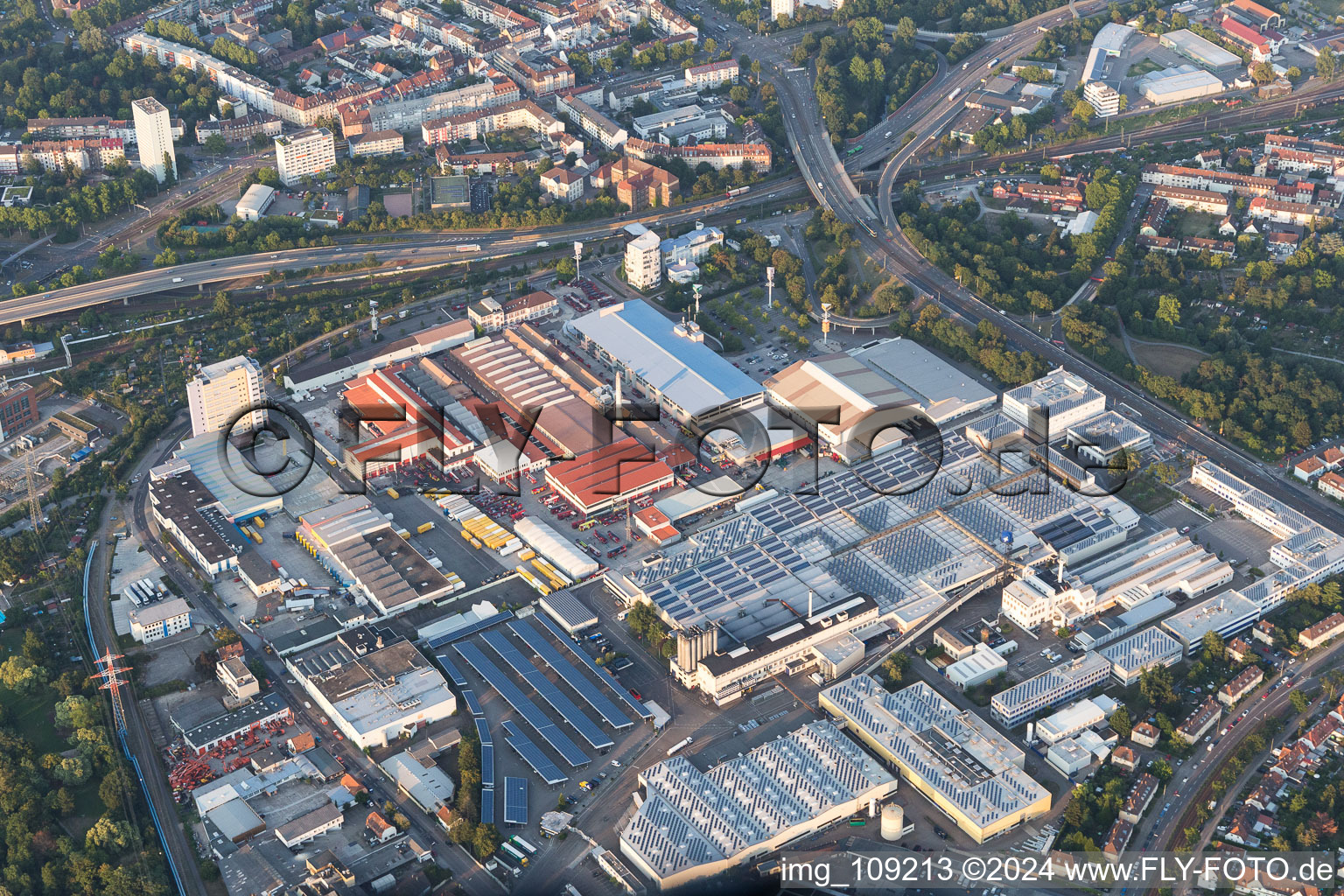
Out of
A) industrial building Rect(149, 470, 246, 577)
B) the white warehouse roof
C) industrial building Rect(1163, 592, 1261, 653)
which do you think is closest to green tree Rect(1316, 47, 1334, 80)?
industrial building Rect(1163, 592, 1261, 653)

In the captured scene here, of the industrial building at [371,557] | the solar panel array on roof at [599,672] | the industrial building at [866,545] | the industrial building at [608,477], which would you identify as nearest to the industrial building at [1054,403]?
the industrial building at [866,545]

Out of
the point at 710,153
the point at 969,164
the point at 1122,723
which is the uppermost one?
the point at 710,153

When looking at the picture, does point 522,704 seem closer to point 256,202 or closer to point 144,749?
point 144,749

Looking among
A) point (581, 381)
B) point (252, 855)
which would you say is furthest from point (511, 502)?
point (252, 855)

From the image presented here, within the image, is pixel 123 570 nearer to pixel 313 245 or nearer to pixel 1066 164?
pixel 313 245

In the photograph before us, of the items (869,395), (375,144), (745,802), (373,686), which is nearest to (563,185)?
(375,144)

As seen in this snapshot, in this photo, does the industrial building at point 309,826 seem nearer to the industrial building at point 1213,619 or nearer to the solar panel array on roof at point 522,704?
the solar panel array on roof at point 522,704
